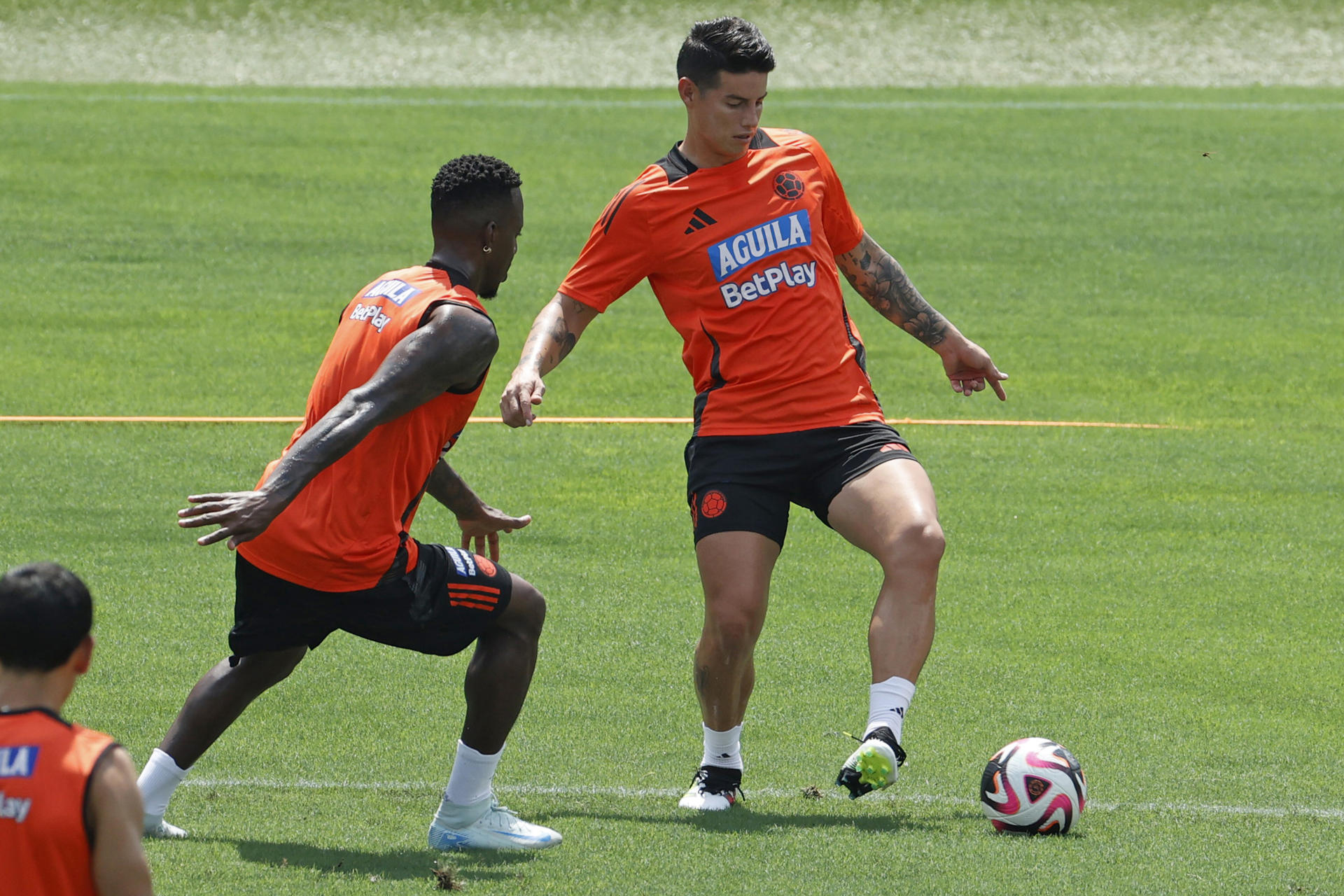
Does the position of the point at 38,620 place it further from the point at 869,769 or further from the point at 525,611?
the point at 869,769

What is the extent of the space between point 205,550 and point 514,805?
428cm

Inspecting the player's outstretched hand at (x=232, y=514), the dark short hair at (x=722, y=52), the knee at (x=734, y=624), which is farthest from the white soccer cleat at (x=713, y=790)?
the dark short hair at (x=722, y=52)

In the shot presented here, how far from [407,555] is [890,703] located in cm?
155

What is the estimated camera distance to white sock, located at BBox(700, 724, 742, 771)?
6.13 meters

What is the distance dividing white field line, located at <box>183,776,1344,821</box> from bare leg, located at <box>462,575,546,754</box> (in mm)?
671

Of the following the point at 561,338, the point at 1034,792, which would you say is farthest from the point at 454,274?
the point at 1034,792

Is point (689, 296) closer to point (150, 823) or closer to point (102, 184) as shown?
point (150, 823)

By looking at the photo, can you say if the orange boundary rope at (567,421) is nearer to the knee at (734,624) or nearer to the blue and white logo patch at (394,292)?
the knee at (734,624)

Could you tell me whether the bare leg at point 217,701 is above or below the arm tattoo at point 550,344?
below

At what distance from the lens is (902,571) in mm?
5875

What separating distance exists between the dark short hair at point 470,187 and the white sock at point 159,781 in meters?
1.80

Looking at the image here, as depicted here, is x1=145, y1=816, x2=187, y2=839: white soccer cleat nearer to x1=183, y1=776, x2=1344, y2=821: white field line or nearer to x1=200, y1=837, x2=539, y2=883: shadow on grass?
x1=200, y1=837, x2=539, y2=883: shadow on grass

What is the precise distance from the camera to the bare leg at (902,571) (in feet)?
19.2

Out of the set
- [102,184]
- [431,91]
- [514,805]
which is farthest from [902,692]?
[431,91]
